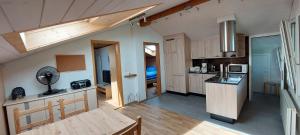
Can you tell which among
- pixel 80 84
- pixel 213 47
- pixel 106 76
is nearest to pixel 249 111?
pixel 213 47

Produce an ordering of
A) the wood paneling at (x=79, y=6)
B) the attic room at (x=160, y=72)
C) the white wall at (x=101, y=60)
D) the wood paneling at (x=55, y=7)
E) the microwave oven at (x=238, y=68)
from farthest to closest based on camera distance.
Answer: the white wall at (x=101, y=60) < the microwave oven at (x=238, y=68) < the attic room at (x=160, y=72) < the wood paneling at (x=79, y=6) < the wood paneling at (x=55, y=7)

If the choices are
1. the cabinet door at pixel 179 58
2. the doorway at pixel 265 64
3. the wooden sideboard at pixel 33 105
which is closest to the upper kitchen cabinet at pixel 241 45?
the doorway at pixel 265 64

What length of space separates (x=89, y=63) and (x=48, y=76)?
926mm

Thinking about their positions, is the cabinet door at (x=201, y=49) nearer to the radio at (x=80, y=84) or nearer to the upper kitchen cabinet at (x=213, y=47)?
the upper kitchen cabinet at (x=213, y=47)

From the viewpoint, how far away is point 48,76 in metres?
2.67

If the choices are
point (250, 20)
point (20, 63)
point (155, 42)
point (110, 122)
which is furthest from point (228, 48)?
point (20, 63)

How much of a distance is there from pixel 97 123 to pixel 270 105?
417 centimetres

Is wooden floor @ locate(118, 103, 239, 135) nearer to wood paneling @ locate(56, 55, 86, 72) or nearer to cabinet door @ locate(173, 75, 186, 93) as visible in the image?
cabinet door @ locate(173, 75, 186, 93)

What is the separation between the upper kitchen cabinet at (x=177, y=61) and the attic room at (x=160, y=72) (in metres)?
0.03

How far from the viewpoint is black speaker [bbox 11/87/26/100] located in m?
2.45

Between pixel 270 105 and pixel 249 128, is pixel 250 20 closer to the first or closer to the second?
pixel 270 105

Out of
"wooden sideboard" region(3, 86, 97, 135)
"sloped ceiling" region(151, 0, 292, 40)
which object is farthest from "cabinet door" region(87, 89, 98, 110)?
"sloped ceiling" region(151, 0, 292, 40)

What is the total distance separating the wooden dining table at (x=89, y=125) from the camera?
1.37 metres

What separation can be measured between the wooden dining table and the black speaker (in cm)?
152
